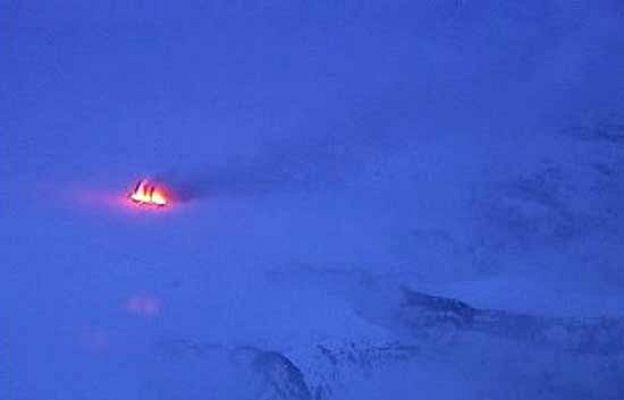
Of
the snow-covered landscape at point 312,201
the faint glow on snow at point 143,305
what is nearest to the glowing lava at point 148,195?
the snow-covered landscape at point 312,201

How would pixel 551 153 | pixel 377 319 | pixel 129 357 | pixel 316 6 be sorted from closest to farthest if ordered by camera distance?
pixel 129 357 < pixel 377 319 < pixel 551 153 < pixel 316 6

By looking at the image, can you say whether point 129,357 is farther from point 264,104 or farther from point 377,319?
point 264,104

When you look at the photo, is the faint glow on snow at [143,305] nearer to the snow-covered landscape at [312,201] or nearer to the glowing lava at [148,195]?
the snow-covered landscape at [312,201]

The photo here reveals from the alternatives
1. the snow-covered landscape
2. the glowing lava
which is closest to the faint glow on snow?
the snow-covered landscape

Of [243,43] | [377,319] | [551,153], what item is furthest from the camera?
[243,43]

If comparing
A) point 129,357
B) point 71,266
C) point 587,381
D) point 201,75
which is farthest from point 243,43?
point 587,381

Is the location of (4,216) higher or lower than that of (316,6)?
lower
